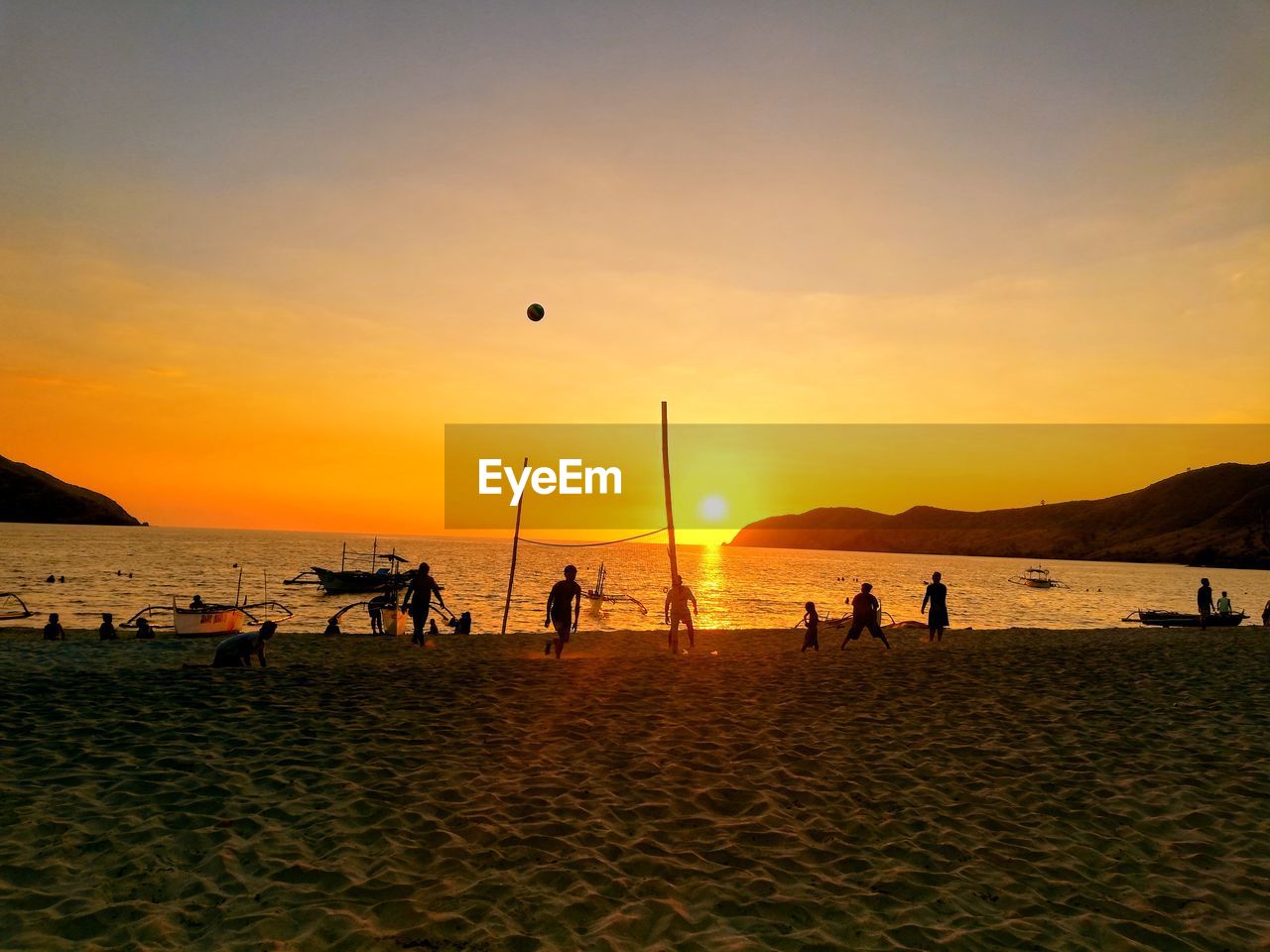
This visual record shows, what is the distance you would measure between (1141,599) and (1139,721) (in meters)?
86.0

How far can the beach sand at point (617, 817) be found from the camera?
4.86 meters

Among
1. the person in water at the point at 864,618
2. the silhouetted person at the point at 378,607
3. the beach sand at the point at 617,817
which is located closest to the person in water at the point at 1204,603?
the person in water at the point at 864,618

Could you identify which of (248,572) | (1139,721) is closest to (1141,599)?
(1139,721)

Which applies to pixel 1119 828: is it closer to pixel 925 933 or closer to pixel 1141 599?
pixel 925 933

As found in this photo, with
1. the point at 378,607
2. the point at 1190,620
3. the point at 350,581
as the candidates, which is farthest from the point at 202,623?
the point at 1190,620

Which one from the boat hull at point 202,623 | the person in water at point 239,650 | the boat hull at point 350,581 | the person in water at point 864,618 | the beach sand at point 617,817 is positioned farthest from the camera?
the boat hull at point 350,581

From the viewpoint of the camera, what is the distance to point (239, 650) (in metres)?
14.6

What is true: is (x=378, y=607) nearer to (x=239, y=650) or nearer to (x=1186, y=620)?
(x=239, y=650)

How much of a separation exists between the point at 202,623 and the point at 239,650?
48.4 feet

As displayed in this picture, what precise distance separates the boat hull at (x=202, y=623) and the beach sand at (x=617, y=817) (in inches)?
576

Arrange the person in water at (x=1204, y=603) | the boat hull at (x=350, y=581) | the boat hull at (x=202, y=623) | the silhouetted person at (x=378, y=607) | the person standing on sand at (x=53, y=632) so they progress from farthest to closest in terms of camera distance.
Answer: the boat hull at (x=350, y=581) < the person in water at (x=1204, y=603) < the silhouetted person at (x=378, y=607) < the boat hull at (x=202, y=623) < the person standing on sand at (x=53, y=632)

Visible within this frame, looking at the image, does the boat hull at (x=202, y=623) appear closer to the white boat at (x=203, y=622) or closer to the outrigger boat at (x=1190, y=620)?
the white boat at (x=203, y=622)

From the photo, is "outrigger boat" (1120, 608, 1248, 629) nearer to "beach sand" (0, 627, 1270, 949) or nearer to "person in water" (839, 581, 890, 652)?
"person in water" (839, 581, 890, 652)

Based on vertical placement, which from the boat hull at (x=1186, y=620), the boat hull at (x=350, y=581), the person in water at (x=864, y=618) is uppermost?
the person in water at (x=864, y=618)
